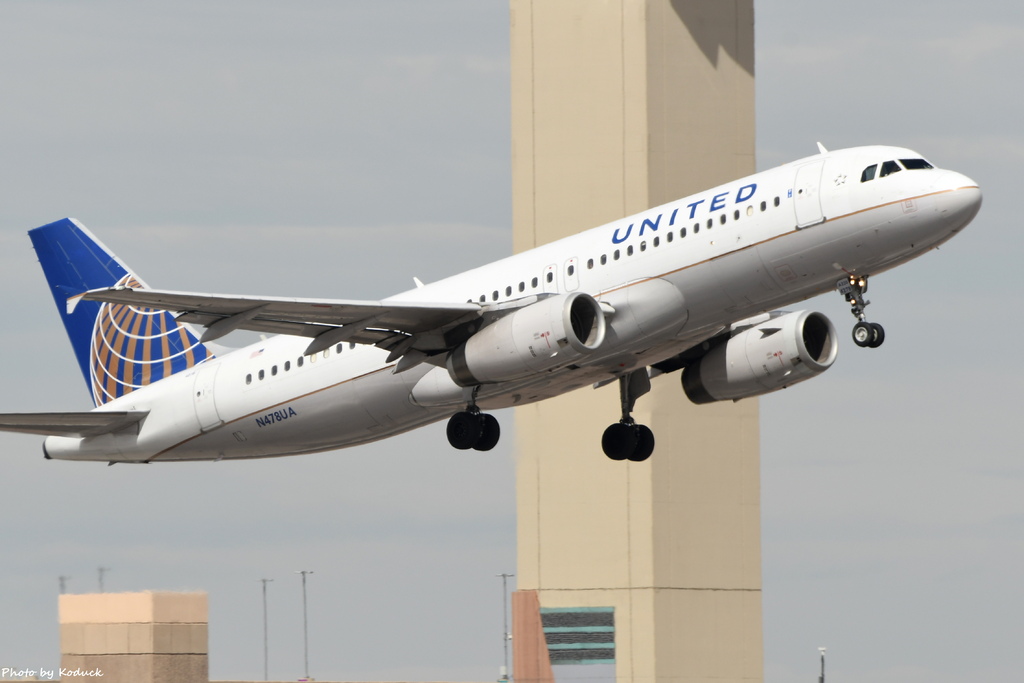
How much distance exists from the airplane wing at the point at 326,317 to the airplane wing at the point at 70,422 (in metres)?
6.19

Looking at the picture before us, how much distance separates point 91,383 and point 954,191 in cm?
2522

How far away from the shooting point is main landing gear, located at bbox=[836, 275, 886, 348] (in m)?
36.6

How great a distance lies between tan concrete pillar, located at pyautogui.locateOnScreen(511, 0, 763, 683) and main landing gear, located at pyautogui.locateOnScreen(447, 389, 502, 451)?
24027 millimetres

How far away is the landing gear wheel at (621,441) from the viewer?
44.6 m

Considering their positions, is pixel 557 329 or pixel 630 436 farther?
pixel 630 436

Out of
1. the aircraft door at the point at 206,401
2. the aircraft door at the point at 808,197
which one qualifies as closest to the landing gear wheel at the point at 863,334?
the aircraft door at the point at 808,197

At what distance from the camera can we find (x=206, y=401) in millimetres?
44812

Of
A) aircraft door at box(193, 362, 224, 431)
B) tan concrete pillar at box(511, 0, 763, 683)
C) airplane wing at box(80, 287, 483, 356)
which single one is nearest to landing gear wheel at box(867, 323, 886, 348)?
airplane wing at box(80, 287, 483, 356)

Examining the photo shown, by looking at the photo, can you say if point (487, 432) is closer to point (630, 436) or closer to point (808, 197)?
point (630, 436)

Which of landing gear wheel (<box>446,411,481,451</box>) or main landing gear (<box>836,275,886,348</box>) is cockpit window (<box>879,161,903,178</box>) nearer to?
main landing gear (<box>836,275,886,348</box>)

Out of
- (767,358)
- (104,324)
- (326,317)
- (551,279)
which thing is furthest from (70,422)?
(767,358)

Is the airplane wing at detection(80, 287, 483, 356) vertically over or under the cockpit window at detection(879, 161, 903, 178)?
under

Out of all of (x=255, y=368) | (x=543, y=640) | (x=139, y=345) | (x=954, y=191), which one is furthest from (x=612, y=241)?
(x=543, y=640)

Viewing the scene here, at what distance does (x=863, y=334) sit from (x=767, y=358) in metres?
5.13
